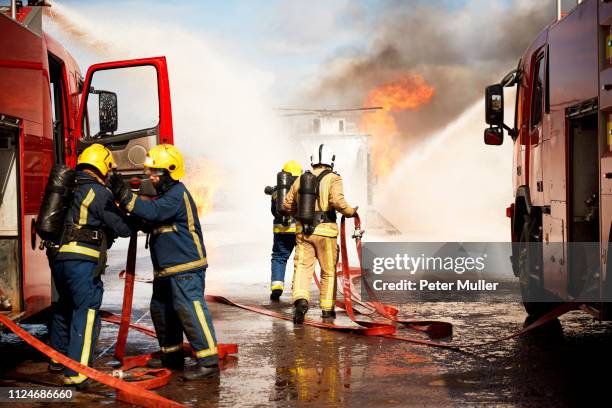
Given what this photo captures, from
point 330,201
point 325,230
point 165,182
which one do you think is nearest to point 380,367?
point 165,182

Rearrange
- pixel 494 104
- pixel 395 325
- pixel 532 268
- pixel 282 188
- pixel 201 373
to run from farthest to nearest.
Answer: pixel 282 188
pixel 494 104
pixel 532 268
pixel 395 325
pixel 201 373

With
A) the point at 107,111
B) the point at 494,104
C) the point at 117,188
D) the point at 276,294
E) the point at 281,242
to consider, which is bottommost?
the point at 276,294

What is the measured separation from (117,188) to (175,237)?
58 centimetres

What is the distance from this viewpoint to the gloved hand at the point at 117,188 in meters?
5.99

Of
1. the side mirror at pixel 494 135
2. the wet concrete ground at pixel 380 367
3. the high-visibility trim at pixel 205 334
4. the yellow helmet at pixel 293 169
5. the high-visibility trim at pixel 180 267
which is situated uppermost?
the side mirror at pixel 494 135

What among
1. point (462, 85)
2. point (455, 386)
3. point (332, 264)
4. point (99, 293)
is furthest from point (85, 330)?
point (462, 85)

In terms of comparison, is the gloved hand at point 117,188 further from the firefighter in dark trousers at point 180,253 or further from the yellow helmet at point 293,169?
the yellow helmet at point 293,169

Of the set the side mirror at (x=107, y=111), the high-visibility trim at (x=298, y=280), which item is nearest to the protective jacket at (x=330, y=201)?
the high-visibility trim at (x=298, y=280)

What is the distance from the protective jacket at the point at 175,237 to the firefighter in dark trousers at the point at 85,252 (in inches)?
9.7

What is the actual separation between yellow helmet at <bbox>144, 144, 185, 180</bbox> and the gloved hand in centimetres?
40

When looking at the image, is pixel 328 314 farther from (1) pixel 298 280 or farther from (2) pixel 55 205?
(2) pixel 55 205

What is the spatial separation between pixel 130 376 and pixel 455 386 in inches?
A: 90.5

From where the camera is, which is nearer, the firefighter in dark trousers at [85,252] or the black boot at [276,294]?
the firefighter in dark trousers at [85,252]

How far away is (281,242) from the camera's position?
1091 cm
